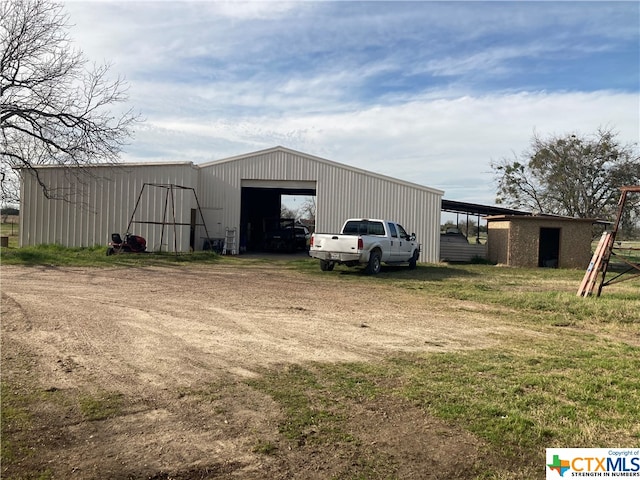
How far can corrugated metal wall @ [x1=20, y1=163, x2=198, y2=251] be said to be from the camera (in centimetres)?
2391

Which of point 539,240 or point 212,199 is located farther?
point 212,199

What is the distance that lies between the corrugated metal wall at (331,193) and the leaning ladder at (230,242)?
0.38 m

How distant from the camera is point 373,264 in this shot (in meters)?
17.1

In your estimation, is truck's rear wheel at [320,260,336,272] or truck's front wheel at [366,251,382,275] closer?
truck's front wheel at [366,251,382,275]

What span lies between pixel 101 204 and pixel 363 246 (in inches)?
540

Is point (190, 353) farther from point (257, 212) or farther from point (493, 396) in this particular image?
point (257, 212)

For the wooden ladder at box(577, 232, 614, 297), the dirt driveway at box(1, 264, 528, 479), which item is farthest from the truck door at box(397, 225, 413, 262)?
the wooden ladder at box(577, 232, 614, 297)

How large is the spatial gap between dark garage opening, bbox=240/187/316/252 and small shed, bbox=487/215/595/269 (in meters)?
10.2

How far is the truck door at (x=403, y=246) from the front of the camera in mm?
18828

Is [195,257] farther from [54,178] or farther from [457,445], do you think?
[457,445]

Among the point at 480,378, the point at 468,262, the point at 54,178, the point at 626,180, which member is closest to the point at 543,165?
the point at 626,180

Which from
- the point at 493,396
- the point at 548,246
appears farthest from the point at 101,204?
the point at 493,396

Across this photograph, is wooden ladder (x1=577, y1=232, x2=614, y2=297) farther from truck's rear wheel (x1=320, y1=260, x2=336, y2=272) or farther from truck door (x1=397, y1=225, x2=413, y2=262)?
truck's rear wheel (x1=320, y1=260, x2=336, y2=272)

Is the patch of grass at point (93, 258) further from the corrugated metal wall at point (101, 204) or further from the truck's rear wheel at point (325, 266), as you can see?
the truck's rear wheel at point (325, 266)
